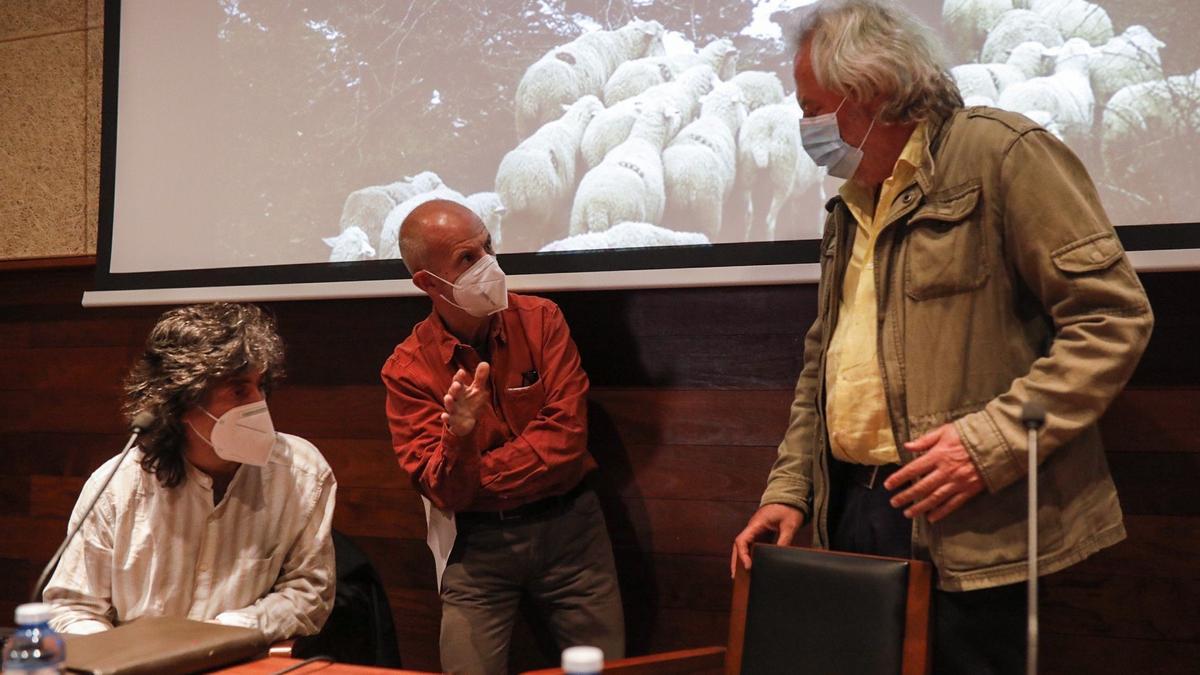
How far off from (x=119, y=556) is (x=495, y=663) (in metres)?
0.87

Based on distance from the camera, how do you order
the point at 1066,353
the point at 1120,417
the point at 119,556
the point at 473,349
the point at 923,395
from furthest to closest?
1. the point at 473,349
2. the point at 1120,417
3. the point at 119,556
4. the point at 923,395
5. the point at 1066,353

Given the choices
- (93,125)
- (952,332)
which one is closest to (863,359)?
(952,332)

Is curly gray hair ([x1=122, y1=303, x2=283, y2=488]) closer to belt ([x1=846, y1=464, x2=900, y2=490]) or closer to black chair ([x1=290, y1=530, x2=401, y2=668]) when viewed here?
black chair ([x1=290, y1=530, x2=401, y2=668])

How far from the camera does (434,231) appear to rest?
258 centimetres

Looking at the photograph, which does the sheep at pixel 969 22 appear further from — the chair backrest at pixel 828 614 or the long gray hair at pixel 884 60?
the chair backrest at pixel 828 614

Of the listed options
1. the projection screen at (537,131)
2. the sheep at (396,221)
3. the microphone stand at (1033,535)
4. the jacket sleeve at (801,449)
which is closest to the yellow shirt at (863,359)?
the jacket sleeve at (801,449)

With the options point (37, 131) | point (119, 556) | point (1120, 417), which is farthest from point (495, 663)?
point (37, 131)

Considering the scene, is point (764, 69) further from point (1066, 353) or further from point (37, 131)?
point (37, 131)

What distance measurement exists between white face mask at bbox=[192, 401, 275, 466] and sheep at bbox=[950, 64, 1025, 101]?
1663 mm

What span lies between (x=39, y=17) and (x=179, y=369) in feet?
7.28

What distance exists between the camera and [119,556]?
2.11 metres

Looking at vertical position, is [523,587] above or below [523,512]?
below

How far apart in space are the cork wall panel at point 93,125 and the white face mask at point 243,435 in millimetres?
1797

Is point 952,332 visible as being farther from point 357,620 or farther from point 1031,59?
point 357,620
